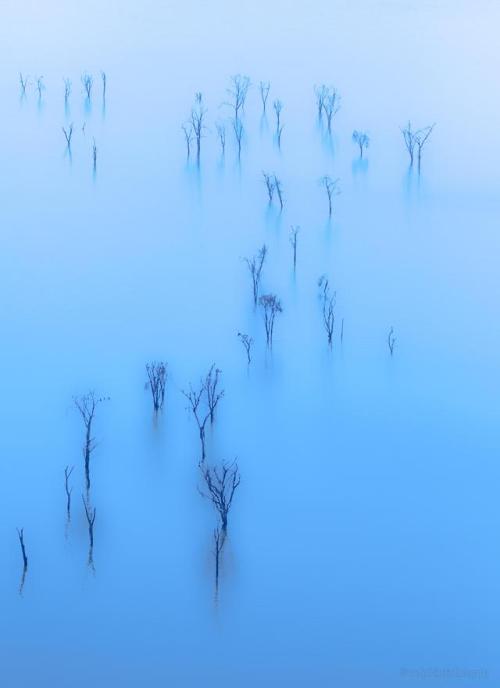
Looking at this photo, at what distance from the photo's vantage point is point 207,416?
394cm

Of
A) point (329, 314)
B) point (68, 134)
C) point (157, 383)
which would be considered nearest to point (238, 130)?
point (68, 134)

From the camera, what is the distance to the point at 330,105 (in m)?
6.25

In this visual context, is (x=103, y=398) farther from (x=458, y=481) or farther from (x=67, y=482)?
(x=458, y=481)

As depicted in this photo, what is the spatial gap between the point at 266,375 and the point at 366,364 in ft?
1.73

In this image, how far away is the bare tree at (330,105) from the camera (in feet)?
20.3

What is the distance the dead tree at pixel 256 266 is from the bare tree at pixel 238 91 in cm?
167

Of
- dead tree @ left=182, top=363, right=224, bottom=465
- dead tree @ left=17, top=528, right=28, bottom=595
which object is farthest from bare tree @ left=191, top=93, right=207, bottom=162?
dead tree @ left=17, top=528, right=28, bottom=595

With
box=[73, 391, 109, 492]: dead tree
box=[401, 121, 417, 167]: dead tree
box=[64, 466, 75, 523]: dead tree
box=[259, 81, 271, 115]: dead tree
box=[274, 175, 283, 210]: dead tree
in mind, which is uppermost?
box=[259, 81, 271, 115]: dead tree

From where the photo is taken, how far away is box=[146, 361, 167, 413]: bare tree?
397 centimetres

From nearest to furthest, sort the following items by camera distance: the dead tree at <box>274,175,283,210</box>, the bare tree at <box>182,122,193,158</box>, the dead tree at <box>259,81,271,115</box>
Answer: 1. the dead tree at <box>274,175,283,210</box>
2. the bare tree at <box>182,122,193,158</box>
3. the dead tree at <box>259,81,271,115</box>

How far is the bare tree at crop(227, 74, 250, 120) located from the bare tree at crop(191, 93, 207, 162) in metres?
0.24

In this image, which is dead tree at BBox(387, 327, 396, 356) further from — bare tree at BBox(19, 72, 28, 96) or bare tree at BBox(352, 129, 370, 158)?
bare tree at BBox(19, 72, 28, 96)

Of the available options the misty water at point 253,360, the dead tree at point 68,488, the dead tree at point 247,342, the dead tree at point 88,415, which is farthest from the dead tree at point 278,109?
the dead tree at point 68,488

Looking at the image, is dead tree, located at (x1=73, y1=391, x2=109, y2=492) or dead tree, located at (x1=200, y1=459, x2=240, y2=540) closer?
dead tree, located at (x1=200, y1=459, x2=240, y2=540)
